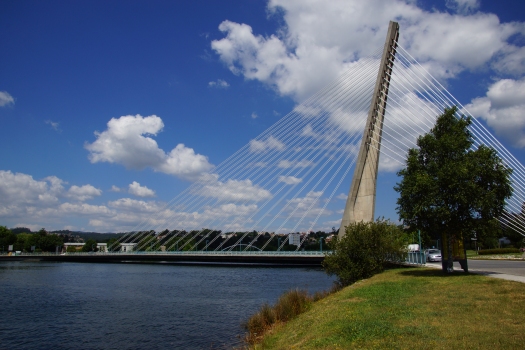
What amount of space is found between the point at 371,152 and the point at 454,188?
17.2 m

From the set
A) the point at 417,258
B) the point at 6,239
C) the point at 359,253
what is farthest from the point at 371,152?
the point at 6,239

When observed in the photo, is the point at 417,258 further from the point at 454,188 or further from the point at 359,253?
the point at 454,188

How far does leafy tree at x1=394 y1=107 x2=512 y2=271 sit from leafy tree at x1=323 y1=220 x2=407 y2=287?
3.89 m

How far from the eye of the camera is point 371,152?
122 feet

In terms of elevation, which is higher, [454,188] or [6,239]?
[454,188]

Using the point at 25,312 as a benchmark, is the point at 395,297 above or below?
above

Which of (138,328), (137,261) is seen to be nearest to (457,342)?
(138,328)

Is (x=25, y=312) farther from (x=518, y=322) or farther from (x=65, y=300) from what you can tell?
(x=518, y=322)

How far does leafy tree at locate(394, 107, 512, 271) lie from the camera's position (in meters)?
19.9

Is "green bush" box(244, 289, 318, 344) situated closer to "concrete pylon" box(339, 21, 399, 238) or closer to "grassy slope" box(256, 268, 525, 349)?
"grassy slope" box(256, 268, 525, 349)

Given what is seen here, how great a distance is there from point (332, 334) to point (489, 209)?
13.7m

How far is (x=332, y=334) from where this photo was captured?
10164 millimetres

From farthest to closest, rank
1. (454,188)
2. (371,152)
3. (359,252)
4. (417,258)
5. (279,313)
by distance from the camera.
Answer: (371,152) < (417,258) < (359,252) < (454,188) < (279,313)

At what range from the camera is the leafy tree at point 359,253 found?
2473 cm
